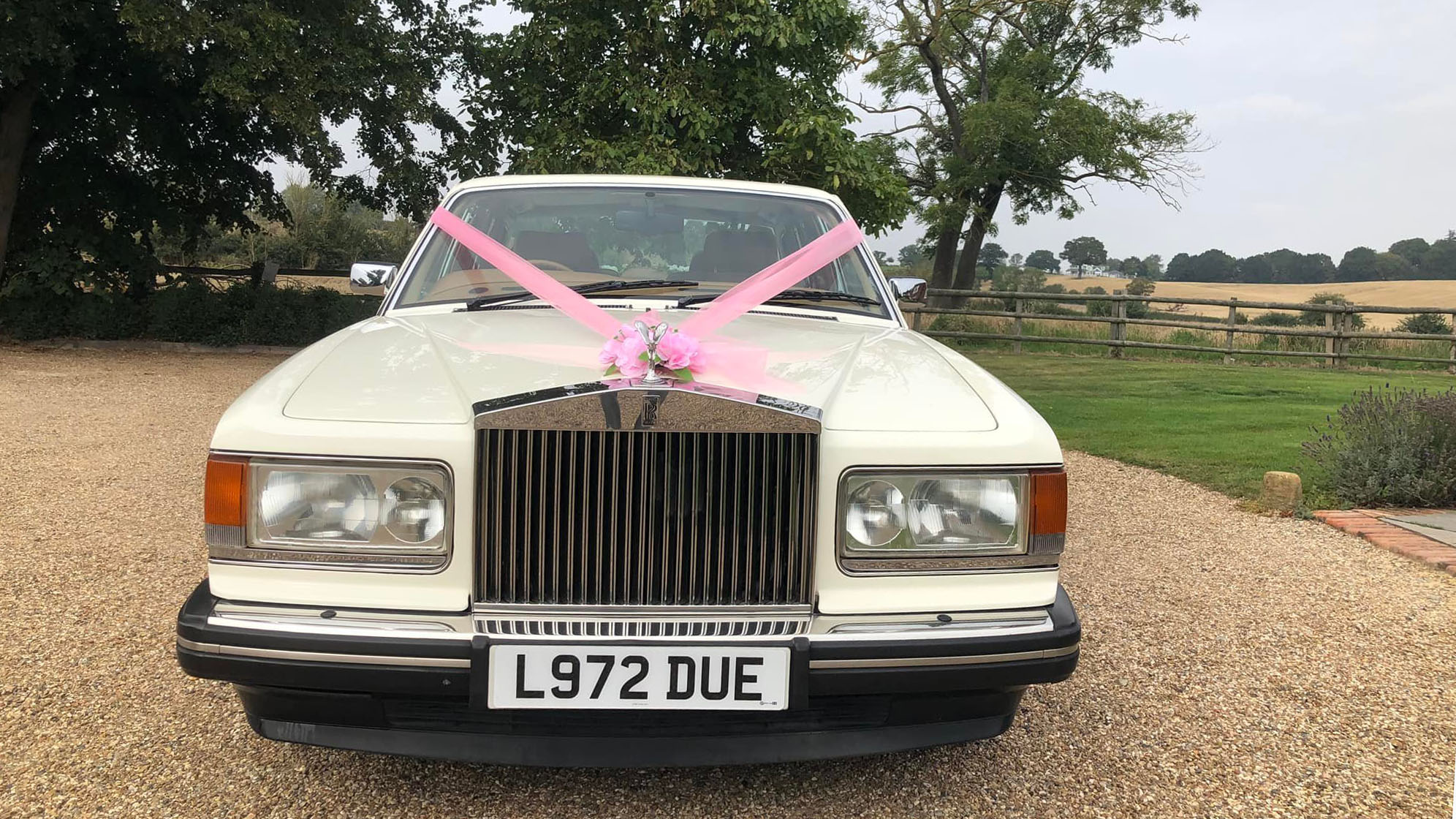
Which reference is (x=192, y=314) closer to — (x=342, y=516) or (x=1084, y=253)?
(x=342, y=516)

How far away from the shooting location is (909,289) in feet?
12.7

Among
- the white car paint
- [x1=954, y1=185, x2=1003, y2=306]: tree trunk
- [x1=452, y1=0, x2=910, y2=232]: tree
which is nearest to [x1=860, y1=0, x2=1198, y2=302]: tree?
[x1=954, y1=185, x2=1003, y2=306]: tree trunk

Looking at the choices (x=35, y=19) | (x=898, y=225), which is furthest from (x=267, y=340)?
(x=898, y=225)

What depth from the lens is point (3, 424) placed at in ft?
25.7

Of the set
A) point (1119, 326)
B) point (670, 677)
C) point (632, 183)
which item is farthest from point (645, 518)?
point (1119, 326)

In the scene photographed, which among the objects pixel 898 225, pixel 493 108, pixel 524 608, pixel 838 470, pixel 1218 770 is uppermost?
pixel 493 108

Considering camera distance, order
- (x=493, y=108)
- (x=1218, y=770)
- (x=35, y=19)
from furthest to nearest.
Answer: (x=493, y=108) < (x=35, y=19) < (x=1218, y=770)

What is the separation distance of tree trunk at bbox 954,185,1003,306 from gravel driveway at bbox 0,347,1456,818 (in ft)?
69.4

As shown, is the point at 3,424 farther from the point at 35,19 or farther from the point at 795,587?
the point at 795,587

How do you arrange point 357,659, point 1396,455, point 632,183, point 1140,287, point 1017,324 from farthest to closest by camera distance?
point 1140,287 → point 1017,324 → point 1396,455 → point 632,183 → point 357,659

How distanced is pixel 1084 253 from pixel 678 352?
37862 mm

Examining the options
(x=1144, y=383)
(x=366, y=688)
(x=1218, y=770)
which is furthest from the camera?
(x=1144, y=383)

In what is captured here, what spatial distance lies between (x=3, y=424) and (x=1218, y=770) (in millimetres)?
9153

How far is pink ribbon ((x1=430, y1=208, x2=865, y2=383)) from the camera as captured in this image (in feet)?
7.68
